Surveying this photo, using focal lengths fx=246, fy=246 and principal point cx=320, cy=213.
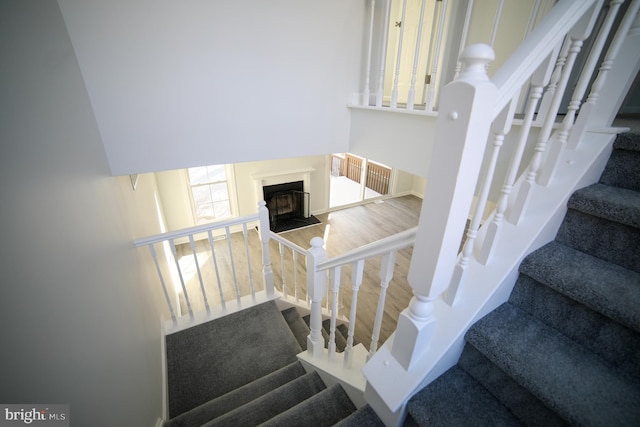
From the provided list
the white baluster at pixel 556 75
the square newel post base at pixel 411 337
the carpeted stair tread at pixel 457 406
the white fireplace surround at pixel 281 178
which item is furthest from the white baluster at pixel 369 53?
the white fireplace surround at pixel 281 178

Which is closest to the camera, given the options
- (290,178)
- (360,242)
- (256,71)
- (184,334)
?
(256,71)

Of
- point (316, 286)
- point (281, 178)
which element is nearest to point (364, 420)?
point (316, 286)

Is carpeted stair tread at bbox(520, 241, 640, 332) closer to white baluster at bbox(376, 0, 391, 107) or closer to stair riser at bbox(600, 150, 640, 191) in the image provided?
stair riser at bbox(600, 150, 640, 191)

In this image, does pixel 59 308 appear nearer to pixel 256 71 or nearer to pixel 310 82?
pixel 256 71

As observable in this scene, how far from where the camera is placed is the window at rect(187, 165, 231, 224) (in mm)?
5004

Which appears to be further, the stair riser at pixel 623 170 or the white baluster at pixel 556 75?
the stair riser at pixel 623 170

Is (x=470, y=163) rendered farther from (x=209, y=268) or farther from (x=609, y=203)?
(x=209, y=268)

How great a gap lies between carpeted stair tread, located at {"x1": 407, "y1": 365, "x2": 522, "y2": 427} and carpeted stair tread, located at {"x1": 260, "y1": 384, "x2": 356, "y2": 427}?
1.85 feet

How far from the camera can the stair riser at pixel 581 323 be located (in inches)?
27.7

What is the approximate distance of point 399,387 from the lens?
799 millimetres

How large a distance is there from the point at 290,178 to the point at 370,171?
3119 millimetres

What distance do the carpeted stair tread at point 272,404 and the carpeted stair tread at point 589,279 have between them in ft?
4.29

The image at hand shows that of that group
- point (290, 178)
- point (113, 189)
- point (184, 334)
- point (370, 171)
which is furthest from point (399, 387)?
point (370, 171)

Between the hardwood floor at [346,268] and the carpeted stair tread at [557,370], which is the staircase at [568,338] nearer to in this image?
the carpeted stair tread at [557,370]
